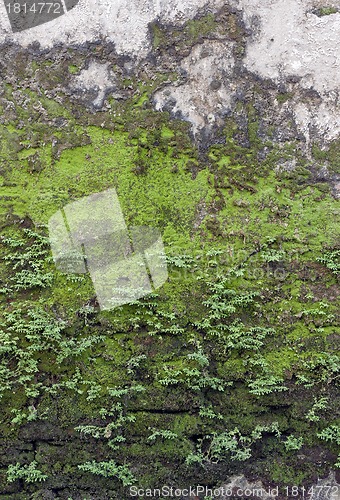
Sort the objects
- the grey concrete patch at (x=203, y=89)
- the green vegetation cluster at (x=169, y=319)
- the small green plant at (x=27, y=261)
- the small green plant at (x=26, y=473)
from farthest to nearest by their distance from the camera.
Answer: the grey concrete patch at (x=203, y=89) < the small green plant at (x=27, y=261) < the green vegetation cluster at (x=169, y=319) < the small green plant at (x=26, y=473)

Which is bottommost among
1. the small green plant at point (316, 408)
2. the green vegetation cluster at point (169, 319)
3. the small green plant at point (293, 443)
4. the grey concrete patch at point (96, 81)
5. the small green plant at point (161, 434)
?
the small green plant at point (293, 443)

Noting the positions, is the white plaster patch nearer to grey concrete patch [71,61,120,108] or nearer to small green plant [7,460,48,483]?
grey concrete patch [71,61,120,108]

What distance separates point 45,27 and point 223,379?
5242 millimetres

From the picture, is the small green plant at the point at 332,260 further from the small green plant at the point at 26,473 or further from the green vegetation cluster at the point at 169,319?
the small green plant at the point at 26,473

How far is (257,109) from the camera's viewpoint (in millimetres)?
6133

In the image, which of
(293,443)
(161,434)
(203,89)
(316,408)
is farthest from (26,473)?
(203,89)

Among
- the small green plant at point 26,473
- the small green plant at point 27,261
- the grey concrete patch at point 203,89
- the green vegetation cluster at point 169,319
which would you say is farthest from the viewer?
the grey concrete patch at point 203,89

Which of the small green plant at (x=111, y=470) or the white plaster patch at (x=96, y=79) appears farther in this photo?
the white plaster patch at (x=96, y=79)

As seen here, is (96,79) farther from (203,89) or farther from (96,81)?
(203,89)

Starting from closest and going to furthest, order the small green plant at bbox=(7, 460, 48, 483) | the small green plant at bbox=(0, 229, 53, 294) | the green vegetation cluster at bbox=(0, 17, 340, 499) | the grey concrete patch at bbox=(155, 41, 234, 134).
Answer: the small green plant at bbox=(7, 460, 48, 483) < the green vegetation cluster at bbox=(0, 17, 340, 499) < the small green plant at bbox=(0, 229, 53, 294) < the grey concrete patch at bbox=(155, 41, 234, 134)

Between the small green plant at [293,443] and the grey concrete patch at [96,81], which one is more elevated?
the grey concrete patch at [96,81]

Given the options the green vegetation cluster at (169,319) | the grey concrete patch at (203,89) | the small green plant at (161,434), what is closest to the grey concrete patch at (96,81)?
the green vegetation cluster at (169,319)

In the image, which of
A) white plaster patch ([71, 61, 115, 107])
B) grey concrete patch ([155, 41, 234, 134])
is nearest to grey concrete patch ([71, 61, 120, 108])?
white plaster patch ([71, 61, 115, 107])

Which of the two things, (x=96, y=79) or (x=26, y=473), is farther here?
(x=96, y=79)
